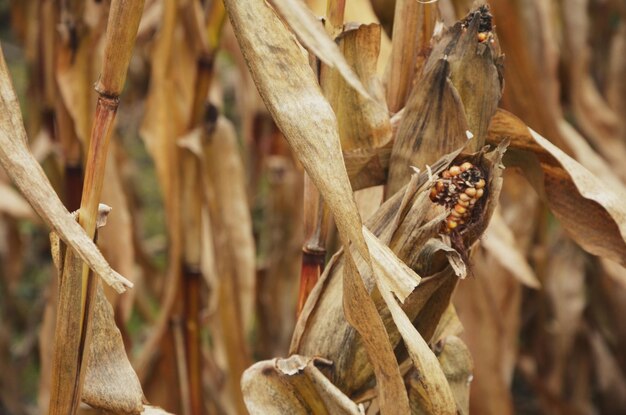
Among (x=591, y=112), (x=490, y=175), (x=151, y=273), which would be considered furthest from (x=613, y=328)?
(x=490, y=175)

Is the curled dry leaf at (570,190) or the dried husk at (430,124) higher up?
the dried husk at (430,124)

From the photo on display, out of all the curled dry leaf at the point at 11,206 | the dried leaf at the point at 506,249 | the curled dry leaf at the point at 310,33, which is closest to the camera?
the curled dry leaf at the point at 310,33

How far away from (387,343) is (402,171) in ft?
0.43

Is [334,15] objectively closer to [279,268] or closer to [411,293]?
[411,293]

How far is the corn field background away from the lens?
15.6 inches


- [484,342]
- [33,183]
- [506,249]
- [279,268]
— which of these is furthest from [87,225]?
[279,268]

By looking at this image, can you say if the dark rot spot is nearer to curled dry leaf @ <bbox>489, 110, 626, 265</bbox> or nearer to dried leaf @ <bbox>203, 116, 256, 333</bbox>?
curled dry leaf @ <bbox>489, 110, 626, 265</bbox>

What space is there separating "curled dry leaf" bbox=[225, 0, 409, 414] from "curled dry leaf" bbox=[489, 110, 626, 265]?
0.18m

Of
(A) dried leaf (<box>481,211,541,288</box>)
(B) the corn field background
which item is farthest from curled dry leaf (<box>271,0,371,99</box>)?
(A) dried leaf (<box>481,211,541,288</box>)

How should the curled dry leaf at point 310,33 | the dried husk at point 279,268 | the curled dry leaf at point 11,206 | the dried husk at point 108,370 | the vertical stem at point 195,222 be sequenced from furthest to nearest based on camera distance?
the dried husk at point 279,268 < the curled dry leaf at point 11,206 < the vertical stem at point 195,222 < the dried husk at point 108,370 < the curled dry leaf at point 310,33

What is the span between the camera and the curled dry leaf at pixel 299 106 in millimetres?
377

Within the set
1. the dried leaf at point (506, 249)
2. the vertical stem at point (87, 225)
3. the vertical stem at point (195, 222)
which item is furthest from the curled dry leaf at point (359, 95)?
the vertical stem at point (195, 222)

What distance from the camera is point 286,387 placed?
487mm

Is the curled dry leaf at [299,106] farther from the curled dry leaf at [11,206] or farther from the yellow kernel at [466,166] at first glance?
the curled dry leaf at [11,206]
